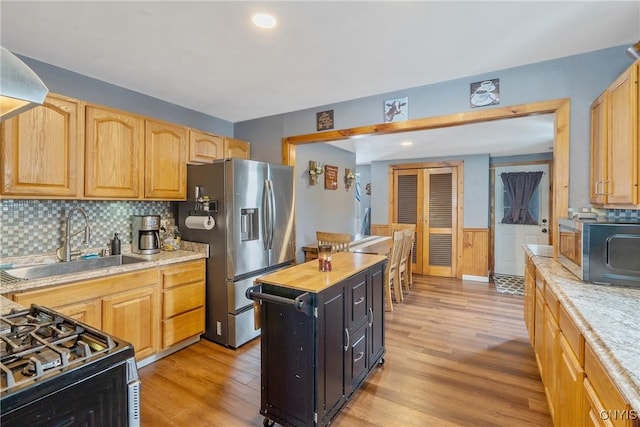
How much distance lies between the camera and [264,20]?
1.76 metres

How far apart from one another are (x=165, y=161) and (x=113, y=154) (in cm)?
45

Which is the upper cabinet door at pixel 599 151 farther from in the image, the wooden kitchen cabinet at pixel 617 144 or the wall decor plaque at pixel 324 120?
the wall decor plaque at pixel 324 120

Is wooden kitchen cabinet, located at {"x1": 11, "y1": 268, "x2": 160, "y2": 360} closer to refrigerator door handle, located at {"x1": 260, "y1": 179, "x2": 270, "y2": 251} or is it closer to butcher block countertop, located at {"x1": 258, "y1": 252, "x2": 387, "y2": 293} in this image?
refrigerator door handle, located at {"x1": 260, "y1": 179, "x2": 270, "y2": 251}

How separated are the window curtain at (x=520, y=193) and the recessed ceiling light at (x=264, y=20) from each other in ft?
17.5

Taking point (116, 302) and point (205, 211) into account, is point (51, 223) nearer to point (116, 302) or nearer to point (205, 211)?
point (116, 302)

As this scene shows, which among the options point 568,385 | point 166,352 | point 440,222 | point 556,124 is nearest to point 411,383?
point 568,385

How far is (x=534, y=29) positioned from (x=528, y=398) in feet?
7.95

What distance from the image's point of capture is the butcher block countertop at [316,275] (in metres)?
1.75

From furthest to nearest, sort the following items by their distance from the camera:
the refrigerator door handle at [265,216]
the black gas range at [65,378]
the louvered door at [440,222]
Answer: the louvered door at [440,222] < the refrigerator door handle at [265,216] < the black gas range at [65,378]

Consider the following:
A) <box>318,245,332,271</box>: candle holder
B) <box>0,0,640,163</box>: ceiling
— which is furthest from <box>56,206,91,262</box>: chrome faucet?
<box>318,245,332,271</box>: candle holder

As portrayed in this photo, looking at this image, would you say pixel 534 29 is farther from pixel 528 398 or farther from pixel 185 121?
pixel 185 121

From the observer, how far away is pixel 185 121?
3367 millimetres

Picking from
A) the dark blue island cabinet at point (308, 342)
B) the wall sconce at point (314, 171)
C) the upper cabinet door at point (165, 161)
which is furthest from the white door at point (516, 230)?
the upper cabinet door at point (165, 161)

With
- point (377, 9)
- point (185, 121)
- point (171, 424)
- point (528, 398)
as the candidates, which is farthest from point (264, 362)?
point (185, 121)
